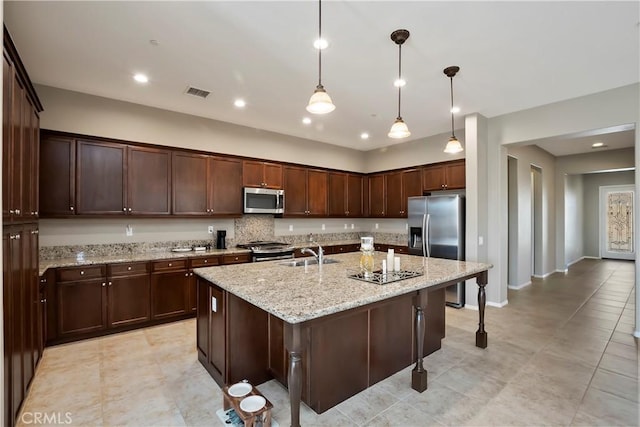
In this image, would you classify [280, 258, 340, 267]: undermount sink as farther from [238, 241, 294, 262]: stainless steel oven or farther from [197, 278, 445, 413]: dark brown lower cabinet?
[238, 241, 294, 262]: stainless steel oven

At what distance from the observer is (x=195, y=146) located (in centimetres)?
472

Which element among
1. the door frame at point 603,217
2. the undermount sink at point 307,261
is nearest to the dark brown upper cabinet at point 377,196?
the undermount sink at point 307,261

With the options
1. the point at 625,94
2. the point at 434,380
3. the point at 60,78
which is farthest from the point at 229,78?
the point at 625,94

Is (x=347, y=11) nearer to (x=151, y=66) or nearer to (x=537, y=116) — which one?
(x=151, y=66)

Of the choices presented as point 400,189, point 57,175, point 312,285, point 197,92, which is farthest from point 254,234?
point 312,285

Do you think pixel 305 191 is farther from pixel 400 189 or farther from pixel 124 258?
pixel 124 258

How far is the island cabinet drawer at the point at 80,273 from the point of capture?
10.9 ft

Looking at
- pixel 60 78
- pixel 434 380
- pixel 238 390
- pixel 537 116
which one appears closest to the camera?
pixel 238 390

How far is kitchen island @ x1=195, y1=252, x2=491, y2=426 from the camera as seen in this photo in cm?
186

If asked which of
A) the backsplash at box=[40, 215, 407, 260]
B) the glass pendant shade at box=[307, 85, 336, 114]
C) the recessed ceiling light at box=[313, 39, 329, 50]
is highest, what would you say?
the recessed ceiling light at box=[313, 39, 329, 50]

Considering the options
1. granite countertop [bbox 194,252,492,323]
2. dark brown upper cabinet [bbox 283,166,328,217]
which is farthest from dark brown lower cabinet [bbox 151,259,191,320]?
dark brown upper cabinet [bbox 283,166,328,217]

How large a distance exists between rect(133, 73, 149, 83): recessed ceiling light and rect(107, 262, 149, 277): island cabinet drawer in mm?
2135

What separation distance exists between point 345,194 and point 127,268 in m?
4.17

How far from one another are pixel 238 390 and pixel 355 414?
0.85 meters
